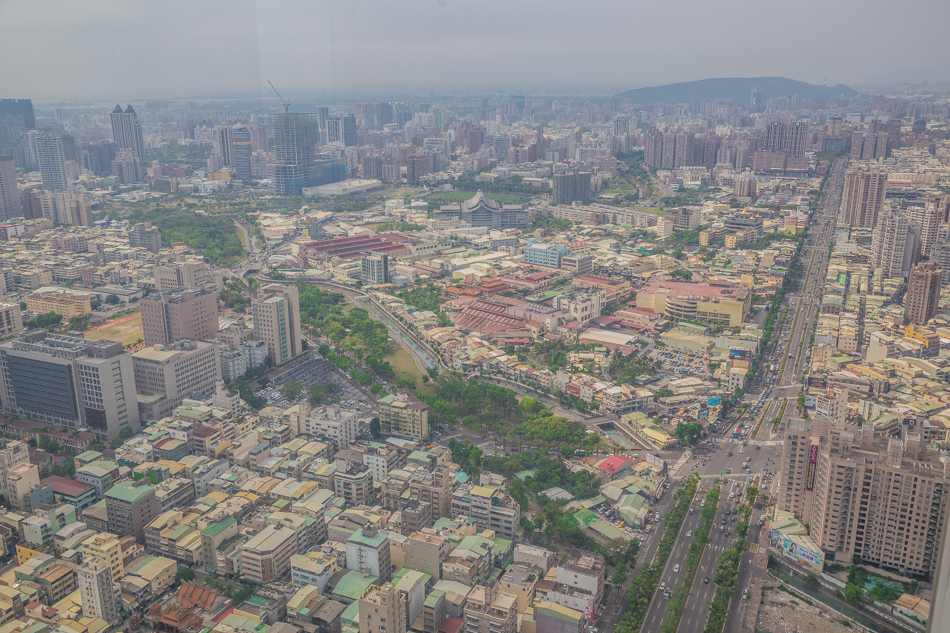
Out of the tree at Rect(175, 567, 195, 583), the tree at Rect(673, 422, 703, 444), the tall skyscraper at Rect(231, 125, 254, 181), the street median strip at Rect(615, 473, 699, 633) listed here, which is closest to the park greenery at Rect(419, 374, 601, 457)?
the tree at Rect(673, 422, 703, 444)

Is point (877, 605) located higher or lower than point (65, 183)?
lower

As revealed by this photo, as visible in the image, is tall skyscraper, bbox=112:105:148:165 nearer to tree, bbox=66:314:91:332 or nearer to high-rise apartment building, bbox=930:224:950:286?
tree, bbox=66:314:91:332

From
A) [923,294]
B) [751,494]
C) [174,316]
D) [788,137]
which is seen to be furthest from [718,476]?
[788,137]

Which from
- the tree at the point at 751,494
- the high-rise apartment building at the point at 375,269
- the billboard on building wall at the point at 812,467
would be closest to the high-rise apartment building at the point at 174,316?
the high-rise apartment building at the point at 375,269

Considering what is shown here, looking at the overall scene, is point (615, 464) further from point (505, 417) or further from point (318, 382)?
point (318, 382)

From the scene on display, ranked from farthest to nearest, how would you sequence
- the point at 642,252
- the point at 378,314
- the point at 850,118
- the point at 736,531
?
the point at 850,118
the point at 642,252
the point at 378,314
the point at 736,531

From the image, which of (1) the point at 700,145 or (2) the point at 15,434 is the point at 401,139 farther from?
(2) the point at 15,434

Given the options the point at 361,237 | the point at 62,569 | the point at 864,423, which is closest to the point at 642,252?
the point at 361,237

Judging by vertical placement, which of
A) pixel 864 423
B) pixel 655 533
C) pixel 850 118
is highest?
pixel 850 118
